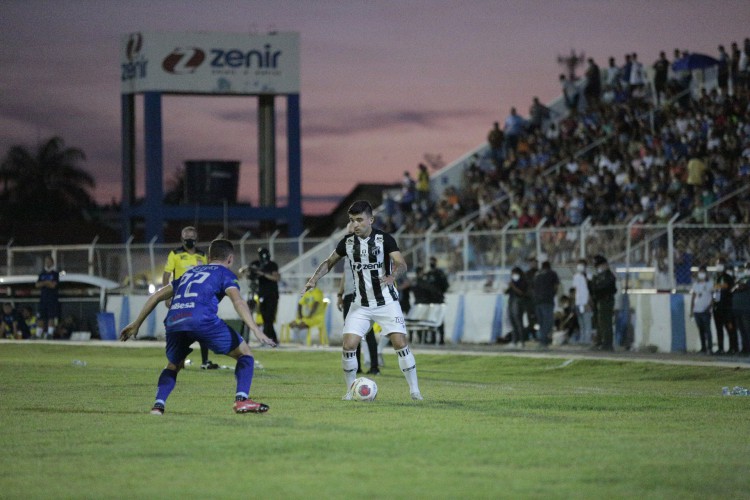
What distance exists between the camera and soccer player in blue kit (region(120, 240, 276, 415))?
12.1m

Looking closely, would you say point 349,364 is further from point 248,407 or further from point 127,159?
point 127,159

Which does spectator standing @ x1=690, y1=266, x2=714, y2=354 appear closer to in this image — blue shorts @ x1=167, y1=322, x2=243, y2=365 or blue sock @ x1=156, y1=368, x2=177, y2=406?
blue shorts @ x1=167, y1=322, x2=243, y2=365

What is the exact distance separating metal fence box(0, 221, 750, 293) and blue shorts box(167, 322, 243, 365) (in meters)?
15.7

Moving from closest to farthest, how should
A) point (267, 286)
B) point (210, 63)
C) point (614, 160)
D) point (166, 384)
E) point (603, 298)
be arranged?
1. point (166, 384)
2. point (267, 286)
3. point (603, 298)
4. point (614, 160)
5. point (210, 63)

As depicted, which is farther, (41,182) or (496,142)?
(41,182)

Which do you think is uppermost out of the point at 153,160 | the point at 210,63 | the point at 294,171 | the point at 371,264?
the point at 210,63

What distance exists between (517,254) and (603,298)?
4.23 m

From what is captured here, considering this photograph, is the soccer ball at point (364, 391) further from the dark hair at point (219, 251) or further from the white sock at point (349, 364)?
the dark hair at point (219, 251)

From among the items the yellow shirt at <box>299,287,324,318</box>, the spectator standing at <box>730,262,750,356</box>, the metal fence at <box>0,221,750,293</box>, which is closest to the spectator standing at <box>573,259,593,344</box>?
the metal fence at <box>0,221,750,293</box>

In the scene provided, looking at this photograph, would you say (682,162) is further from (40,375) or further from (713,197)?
(40,375)

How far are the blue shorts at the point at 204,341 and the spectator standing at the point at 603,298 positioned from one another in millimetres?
15022

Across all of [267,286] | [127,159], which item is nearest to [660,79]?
[267,286]

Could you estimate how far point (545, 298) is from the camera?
27766 mm

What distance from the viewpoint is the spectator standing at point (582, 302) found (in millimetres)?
27797
